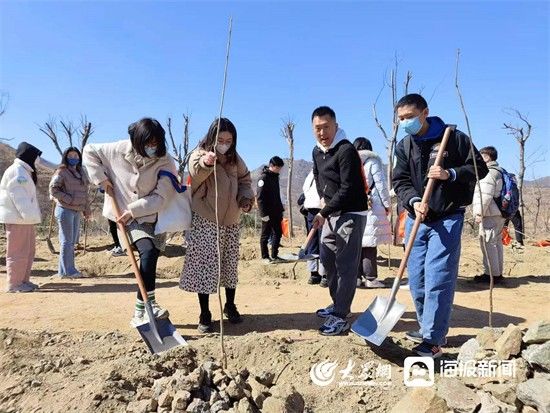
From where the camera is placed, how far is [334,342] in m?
2.64

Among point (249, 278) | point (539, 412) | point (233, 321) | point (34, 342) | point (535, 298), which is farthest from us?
point (249, 278)

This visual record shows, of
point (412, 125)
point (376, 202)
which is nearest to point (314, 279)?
point (376, 202)

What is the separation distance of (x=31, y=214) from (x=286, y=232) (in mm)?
8048

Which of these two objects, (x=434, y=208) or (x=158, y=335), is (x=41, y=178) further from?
(x=434, y=208)

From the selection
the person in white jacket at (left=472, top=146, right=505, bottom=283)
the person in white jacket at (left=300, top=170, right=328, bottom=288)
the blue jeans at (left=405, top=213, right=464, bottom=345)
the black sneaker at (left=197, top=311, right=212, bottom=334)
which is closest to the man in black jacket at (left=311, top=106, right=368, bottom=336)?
the blue jeans at (left=405, top=213, right=464, bottom=345)

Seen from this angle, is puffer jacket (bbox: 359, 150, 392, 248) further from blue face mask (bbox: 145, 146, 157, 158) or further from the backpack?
blue face mask (bbox: 145, 146, 157, 158)

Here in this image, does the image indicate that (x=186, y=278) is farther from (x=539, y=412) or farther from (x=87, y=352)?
(x=539, y=412)

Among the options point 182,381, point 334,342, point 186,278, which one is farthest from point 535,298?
point 182,381

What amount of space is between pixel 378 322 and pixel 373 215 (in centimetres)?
270

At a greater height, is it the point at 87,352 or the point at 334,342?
the point at 334,342

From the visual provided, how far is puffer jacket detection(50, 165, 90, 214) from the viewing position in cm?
571

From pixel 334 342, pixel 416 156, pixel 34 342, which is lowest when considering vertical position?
pixel 34 342

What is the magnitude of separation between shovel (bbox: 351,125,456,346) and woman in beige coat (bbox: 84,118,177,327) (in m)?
1.46

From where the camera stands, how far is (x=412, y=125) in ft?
8.87
